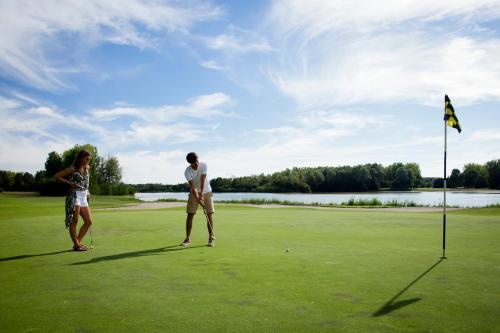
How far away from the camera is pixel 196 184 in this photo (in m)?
10.8

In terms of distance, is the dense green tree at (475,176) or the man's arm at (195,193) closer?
the man's arm at (195,193)

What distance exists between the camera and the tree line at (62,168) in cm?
7885

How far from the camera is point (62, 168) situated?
301ft

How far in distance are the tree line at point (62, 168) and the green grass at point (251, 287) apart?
72.3 meters

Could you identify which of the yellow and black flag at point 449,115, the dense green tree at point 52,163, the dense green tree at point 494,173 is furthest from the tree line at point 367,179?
the yellow and black flag at point 449,115

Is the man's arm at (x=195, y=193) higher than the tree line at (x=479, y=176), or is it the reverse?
the tree line at (x=479, y=176)

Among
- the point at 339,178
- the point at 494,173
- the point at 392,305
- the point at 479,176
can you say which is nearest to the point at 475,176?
the point at 479,176

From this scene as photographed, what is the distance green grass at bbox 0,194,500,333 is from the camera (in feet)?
14.1

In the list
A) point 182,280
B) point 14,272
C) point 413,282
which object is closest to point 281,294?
point 182,280

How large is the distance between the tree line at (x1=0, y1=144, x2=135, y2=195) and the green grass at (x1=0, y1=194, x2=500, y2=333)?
7234 cm

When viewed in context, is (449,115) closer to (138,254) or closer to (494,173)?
(138,254)

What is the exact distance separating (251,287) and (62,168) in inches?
3810

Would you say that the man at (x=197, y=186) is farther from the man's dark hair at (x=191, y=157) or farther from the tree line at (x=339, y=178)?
the tree line at (x=339, y=178)

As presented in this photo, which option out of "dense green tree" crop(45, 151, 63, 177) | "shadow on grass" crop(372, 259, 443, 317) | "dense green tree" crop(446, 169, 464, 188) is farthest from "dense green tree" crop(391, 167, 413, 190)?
"shadow on grass" crop(372, 259, 443, 317)
